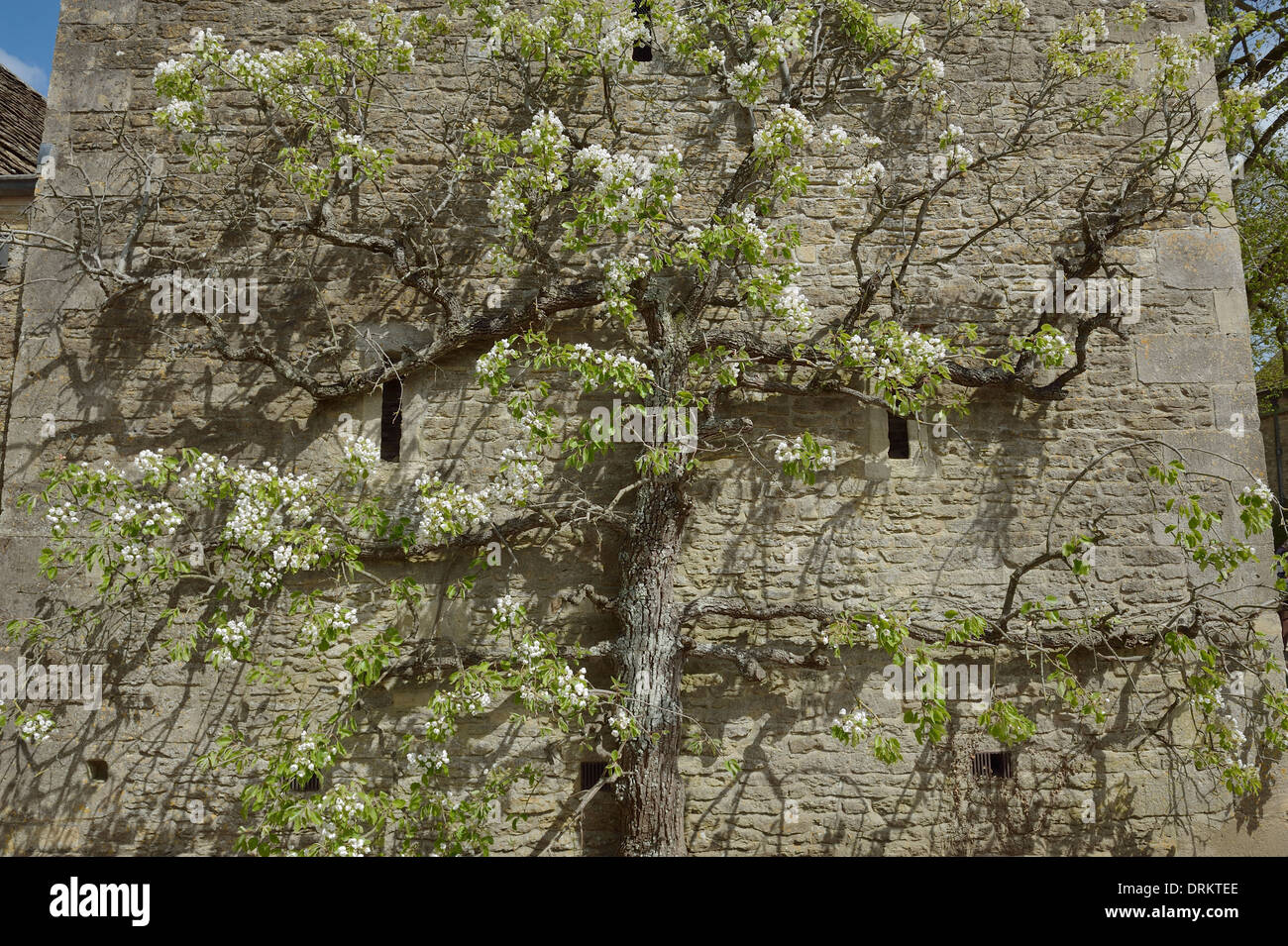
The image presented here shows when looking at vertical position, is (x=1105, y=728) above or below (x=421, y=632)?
below

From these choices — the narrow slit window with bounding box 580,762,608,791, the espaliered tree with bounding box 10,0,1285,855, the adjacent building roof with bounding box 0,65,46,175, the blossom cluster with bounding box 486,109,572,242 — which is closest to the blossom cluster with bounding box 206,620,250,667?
the espaliered tree with bounding box 10,0,1285,855

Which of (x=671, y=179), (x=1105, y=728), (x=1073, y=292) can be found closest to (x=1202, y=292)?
(x=1073, y=292)

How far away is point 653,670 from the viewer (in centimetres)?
502

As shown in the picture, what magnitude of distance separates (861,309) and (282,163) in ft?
13.5

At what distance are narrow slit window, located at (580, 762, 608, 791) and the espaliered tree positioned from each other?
35cm

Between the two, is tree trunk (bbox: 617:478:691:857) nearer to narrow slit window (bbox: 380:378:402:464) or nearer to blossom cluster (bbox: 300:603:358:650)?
blossom cluster (bbox: 300:603:358:650)

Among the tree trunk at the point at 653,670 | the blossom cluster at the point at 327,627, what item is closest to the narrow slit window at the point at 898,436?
the tree trunk at the point at 653,670

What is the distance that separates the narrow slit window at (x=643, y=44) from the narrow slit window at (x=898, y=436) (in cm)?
316

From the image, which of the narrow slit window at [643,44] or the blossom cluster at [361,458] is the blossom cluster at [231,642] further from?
the narrow slit window at [643,44]

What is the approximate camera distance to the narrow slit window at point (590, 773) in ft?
17.1

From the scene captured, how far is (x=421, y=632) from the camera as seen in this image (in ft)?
17.4

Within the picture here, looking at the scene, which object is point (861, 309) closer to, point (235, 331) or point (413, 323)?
point (413, 323)

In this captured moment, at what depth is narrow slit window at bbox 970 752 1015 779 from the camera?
17.1 ft

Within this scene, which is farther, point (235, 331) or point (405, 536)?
point (235, 331)
